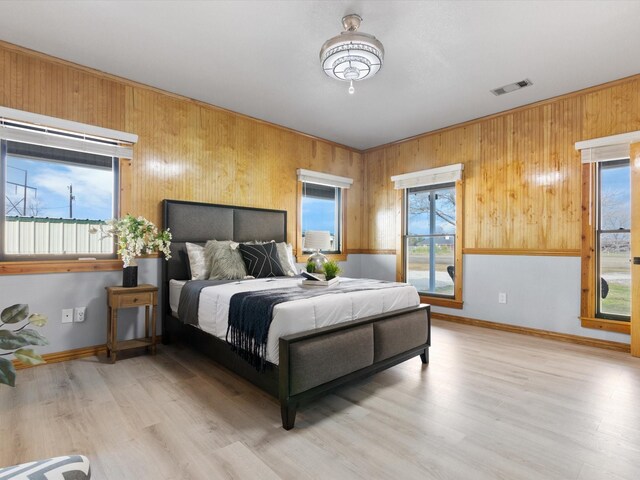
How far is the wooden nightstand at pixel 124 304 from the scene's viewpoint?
3053 millimetres

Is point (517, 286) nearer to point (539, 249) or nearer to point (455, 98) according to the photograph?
point (539, 249)

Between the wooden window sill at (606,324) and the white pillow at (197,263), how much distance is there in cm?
410

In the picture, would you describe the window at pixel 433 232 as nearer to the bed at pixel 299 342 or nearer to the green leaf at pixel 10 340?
the bed at pixel 299 342

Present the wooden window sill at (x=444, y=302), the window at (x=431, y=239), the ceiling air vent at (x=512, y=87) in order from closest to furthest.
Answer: the ceiling air vent at (x=512, y=87)
the wooden window sill at (x=444, y=302)
the window at (x=431, y=239)

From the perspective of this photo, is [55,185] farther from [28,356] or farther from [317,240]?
[28,356]

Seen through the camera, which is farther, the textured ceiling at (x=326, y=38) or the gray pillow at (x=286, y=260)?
the gray pillow at (x=286, y=260)

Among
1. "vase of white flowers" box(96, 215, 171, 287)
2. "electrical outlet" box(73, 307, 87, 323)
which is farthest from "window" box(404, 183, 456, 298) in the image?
"electrical outlet" box(73, 307, 87, 323)

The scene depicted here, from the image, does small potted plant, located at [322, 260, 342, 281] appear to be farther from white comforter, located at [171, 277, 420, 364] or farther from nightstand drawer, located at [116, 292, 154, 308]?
nightstand drawer, located at [116, 292, 154, 308]

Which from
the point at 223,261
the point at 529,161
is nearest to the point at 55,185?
the point at 223,261

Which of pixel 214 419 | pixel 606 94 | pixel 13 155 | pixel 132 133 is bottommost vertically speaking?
pixel 214 419

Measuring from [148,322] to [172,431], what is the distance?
1842mm

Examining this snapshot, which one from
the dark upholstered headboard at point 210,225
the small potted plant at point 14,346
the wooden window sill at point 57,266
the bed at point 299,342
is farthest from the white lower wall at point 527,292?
the small potted plant at point 14,346

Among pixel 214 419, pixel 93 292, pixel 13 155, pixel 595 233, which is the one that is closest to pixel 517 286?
pixel 595 233

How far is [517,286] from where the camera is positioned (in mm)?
4223
